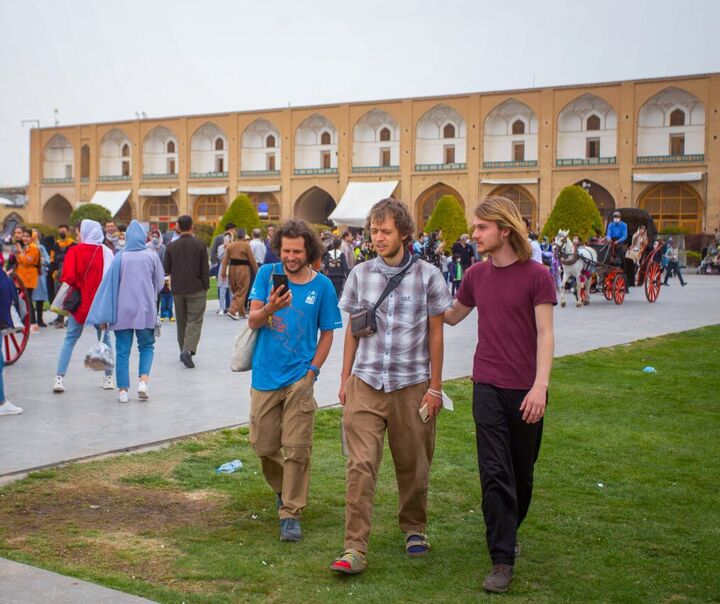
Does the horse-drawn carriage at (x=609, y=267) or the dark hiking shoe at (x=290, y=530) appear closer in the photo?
the dark hiking shoe at (x=290, y=530)

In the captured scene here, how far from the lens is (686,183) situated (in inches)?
1703

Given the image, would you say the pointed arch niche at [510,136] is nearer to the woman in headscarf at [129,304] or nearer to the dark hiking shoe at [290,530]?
the woman in headscarf at [129,304]

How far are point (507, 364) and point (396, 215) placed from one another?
2.58ft

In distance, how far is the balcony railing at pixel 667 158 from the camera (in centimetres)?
4259

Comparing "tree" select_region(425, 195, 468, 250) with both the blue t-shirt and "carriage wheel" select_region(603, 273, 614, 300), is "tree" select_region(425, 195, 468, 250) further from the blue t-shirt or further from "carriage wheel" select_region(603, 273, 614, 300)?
the blue t-shirt

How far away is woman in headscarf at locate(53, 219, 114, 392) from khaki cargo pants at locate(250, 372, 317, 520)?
406 centimetres

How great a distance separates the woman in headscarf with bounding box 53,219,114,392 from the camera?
8195 mm

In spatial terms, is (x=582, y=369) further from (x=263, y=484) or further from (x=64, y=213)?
(x=64, y=213)

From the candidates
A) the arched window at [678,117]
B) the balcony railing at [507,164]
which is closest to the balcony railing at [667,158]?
the arched window at [678,117]

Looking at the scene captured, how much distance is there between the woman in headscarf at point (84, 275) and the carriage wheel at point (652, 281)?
44.0 feet

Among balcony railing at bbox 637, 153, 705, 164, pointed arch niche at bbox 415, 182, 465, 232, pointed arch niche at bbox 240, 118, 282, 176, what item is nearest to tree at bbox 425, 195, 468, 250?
pointed arch niche at bbox 415, 182, 465, 232

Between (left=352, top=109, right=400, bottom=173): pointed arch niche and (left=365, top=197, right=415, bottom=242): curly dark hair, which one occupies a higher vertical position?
(left=352, top=109, right=400, bottom=173): pointed arch niche

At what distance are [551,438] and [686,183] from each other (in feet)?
130

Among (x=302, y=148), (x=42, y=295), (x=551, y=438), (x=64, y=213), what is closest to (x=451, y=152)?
(x=302, y=148)
